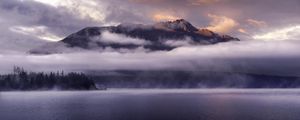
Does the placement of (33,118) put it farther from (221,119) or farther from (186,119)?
(221,119)

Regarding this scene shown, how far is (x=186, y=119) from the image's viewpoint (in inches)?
5768

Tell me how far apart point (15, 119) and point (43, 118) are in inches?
377

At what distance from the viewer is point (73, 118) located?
15125 cm

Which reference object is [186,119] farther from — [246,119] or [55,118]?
[55,118]

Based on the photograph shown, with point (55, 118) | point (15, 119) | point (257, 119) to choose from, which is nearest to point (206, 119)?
point (257, 119)

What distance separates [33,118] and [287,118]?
297 feet

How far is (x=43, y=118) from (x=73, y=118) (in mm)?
10838

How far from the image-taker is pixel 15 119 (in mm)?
148375

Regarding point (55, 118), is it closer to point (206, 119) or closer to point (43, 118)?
point (43, 118)

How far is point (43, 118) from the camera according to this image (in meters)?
152

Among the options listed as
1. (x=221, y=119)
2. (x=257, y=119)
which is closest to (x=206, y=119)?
(x=221, y=119)

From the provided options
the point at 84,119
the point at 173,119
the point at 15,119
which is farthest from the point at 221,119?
the point at 15,119

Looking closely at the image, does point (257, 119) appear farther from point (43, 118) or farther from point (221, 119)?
point (43, 118)

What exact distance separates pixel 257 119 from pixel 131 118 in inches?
1726
